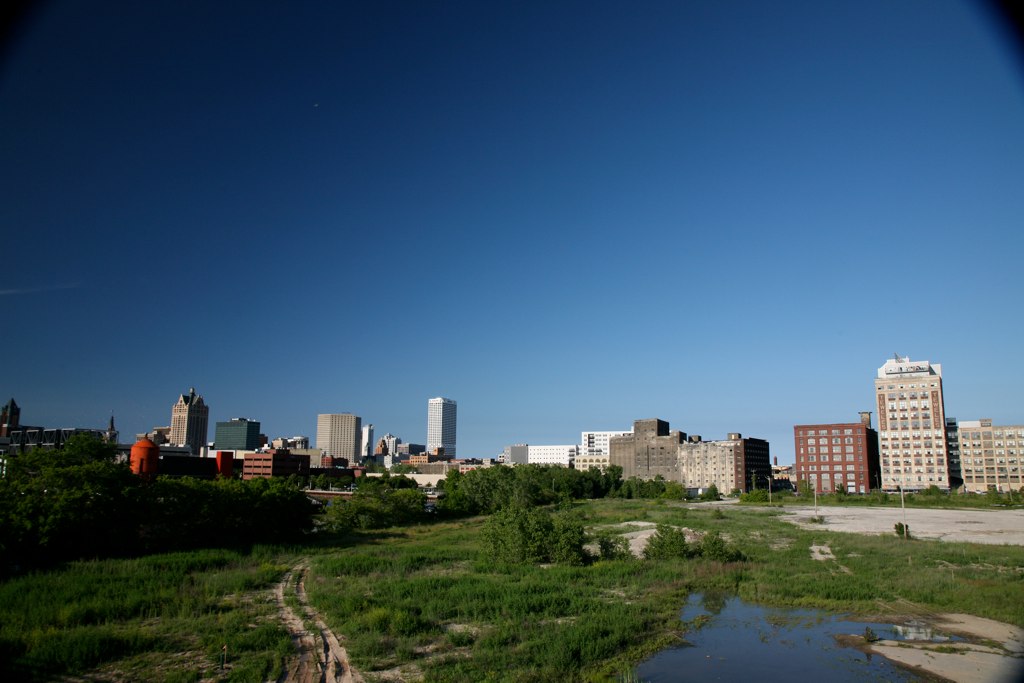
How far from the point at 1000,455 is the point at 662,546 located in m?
129

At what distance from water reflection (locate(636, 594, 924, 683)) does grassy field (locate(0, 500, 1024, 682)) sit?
35.0 inches

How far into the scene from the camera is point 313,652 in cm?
1777

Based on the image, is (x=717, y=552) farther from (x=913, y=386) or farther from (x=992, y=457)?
(x=992, y=457)

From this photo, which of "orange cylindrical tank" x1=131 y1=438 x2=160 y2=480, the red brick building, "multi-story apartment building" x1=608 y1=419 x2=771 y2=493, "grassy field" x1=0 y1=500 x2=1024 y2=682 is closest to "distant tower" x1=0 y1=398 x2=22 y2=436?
the red brick building

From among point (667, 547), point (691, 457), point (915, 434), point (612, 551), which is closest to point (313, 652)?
point (612, 551)

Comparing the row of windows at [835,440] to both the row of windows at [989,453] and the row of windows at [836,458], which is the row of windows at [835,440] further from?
A: the row of windows at [989,453]

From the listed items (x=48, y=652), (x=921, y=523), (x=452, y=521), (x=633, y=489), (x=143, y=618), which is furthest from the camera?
(x=633, y=489)

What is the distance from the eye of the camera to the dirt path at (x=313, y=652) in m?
15.8

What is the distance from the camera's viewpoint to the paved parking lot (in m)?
48.4

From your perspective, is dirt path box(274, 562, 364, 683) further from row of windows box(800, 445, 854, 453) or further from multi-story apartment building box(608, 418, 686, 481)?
multi-story apartment building box(608, 418, 686, 481)

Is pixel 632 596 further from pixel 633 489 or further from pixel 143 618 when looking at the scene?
pixel 633 489

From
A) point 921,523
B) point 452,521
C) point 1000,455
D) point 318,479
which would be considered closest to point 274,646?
point 452,521

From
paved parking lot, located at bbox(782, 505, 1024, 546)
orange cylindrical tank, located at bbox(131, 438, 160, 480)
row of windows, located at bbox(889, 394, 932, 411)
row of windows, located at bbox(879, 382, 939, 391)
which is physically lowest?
paved parking lot, located at bbox(782, 505, 1024, 546)

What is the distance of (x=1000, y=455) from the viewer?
128750 mm
